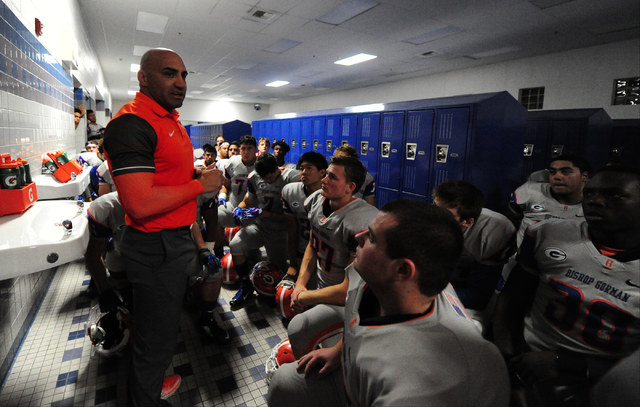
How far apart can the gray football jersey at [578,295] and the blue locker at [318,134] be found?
5.18m

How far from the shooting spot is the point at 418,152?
4.36 meters

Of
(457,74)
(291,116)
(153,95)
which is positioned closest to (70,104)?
(153,95)

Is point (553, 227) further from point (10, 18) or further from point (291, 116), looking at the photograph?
point (291, 116)

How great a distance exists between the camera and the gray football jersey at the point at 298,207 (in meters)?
3.03

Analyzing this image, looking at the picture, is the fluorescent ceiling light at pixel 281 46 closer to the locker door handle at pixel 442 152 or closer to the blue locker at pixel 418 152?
the blue locker at pixel 418 152

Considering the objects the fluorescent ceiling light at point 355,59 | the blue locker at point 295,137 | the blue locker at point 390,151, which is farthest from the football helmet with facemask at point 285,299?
the fluorescent ceiling light at point 355,59

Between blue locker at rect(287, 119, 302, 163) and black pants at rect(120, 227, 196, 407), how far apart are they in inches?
239

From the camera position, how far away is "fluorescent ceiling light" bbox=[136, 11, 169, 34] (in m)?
5.61

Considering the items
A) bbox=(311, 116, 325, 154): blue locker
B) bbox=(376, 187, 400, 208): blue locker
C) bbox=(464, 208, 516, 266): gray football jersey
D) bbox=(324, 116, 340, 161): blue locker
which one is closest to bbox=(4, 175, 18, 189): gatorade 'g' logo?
bbox=(464, 208, 516, 266): gray football jersey

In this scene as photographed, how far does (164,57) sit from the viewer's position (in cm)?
136

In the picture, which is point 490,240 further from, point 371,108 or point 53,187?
point 371,108

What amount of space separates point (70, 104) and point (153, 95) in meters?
3.64

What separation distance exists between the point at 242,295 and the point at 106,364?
1151 millimetres

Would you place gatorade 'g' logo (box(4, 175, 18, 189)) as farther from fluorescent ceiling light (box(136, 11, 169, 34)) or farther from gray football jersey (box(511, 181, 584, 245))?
fluorescent ceiling light (box(136, 11, 169, 34))
